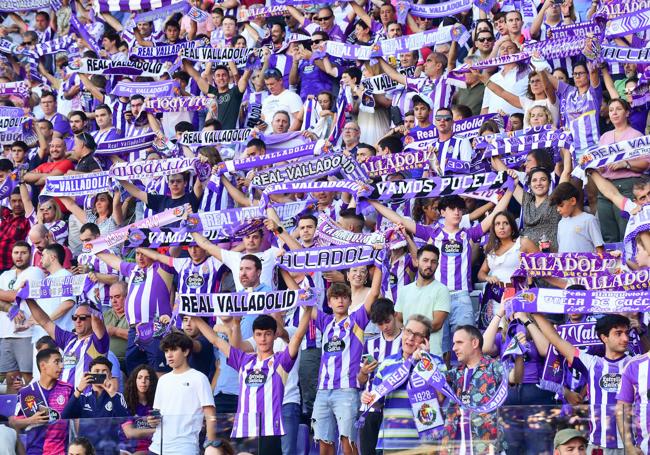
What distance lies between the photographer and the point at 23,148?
1712 centimetres

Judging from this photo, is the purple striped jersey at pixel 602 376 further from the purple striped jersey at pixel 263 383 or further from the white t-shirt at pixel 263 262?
the white t-shirt at pixel 263 262

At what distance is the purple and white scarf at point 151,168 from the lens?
14.8m

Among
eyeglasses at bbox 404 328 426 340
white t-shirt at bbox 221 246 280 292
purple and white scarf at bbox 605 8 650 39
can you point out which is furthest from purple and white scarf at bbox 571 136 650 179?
eyeglasses at bbox 404 328 426 340

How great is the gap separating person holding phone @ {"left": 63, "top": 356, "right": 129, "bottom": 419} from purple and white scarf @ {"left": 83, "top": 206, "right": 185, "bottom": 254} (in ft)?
8.12

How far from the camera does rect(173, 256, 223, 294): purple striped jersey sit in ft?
43.8

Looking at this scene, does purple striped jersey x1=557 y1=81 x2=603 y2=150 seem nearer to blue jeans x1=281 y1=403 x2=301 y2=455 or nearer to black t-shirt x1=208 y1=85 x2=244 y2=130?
blue jeans x1=281 y1=403 x2=301 y2=455

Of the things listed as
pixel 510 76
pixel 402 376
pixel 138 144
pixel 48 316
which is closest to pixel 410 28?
pixel 510 76

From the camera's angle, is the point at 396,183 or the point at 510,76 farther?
the point at 510,76

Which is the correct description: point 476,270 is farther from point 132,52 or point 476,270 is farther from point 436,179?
point 132,52

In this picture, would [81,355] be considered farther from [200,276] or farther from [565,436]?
[565,436]

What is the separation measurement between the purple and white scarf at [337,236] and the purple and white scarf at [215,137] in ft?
8.46

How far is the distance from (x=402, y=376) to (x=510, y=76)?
5.49 meters

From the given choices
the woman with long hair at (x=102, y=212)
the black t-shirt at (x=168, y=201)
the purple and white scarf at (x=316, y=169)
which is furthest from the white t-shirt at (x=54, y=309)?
the purple and white scarf at (x=316, y=169)

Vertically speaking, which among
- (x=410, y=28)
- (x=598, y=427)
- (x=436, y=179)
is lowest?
(x=598, y=427)
